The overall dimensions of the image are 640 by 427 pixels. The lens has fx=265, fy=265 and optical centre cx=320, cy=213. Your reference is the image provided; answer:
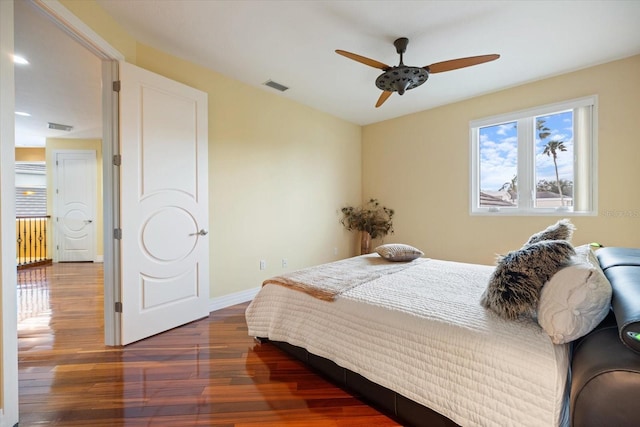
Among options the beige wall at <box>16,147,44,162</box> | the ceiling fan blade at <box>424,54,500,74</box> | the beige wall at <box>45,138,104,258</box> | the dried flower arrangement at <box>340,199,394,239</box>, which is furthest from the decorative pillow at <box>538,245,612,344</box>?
the beige wall at <box>16,147,44,162</box>

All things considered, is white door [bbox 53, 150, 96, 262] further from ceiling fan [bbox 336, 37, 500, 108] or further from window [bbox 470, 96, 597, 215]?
window [bbox 470, 96, 597, 215]

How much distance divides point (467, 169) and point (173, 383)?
4.01m

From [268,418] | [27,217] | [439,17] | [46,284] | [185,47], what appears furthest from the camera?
[27,217]

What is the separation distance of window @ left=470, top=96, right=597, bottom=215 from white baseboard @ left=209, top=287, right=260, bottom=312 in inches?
128

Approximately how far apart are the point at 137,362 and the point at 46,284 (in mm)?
3501

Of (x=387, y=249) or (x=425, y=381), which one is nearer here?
(x=425, y=381)

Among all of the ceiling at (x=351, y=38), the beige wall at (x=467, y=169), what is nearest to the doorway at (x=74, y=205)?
the ceiling at (x=351, y=38)

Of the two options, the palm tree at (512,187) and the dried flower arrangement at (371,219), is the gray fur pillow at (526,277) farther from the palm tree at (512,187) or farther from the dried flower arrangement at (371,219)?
the dried flower arrangement at (371,219)

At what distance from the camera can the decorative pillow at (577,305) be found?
0.98m

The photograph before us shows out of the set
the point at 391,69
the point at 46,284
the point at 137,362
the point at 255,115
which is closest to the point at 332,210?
the point at 255,115

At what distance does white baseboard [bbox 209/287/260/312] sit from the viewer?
299 cm

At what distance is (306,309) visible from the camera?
181 cm

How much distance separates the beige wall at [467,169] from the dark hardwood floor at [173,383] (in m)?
2.97

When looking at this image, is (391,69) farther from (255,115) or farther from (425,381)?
(425,381)
